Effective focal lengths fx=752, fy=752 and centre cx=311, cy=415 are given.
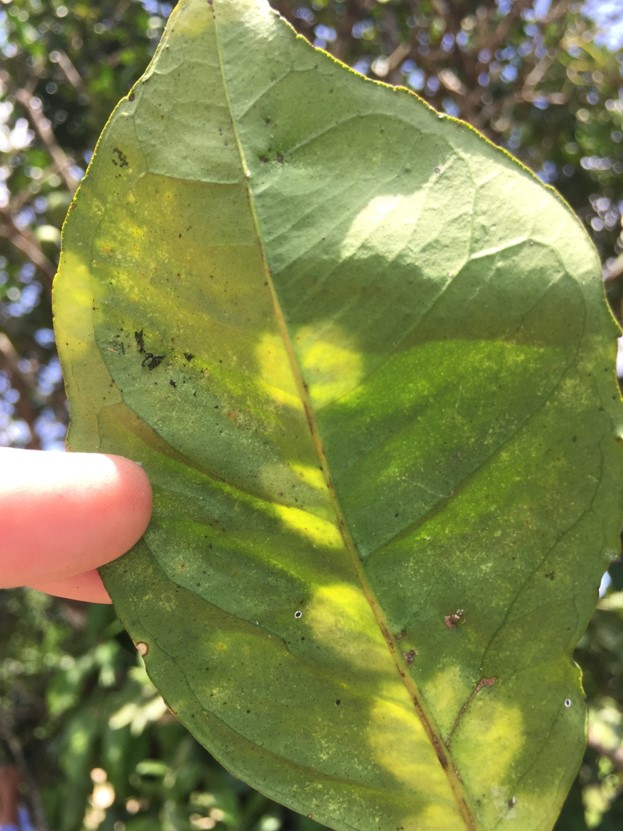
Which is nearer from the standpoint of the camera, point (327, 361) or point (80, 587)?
point (327, 361)

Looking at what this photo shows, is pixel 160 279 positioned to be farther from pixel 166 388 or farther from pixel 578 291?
pixel 578 291

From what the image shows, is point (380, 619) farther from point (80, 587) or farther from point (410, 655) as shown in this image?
point (80, 587)

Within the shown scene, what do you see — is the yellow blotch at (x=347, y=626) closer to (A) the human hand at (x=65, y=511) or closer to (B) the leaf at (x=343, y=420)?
(B) the leaf at (x=343, y=420)

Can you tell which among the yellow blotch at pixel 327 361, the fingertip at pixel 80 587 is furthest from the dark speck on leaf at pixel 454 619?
the fingertip at pixel 80 587

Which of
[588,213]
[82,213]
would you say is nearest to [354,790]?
[82,213]

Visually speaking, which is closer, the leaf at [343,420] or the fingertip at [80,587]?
the leaf at [343,420]

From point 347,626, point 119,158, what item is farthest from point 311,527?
point 119,158
